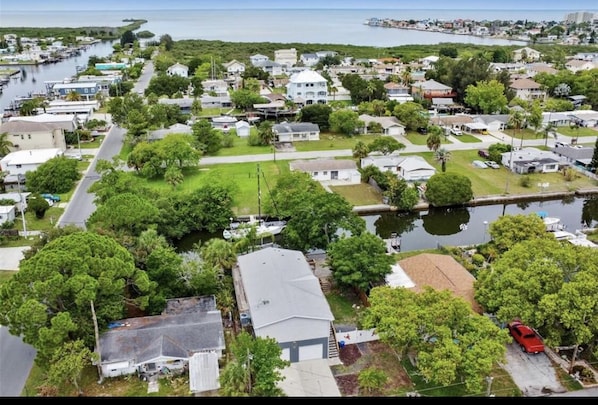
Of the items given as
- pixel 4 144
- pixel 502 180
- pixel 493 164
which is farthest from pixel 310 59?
pixel 502 180

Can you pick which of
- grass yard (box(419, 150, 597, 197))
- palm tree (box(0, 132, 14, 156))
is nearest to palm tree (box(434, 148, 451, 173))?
grass yard (box(419, 150, 597, 197))

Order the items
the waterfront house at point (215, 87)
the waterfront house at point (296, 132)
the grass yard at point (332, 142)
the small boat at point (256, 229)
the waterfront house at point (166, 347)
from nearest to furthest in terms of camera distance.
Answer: the waterfront house at point (166, 347) → the small boat at point (256, 229) → the grass yard at point (332, 142) → the waterfront house at point (296, 132) → the waterfront house at point (215, 87)

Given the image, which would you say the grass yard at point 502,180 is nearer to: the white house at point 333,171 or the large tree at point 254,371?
the white house at point 333,171

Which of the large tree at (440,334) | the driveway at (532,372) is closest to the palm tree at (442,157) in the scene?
the driveway at (532,372)

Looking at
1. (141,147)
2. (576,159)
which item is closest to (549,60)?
(576,159)

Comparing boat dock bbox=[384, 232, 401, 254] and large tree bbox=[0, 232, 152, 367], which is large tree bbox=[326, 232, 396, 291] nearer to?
boat dock bbox=[384, 232, 401, 254]

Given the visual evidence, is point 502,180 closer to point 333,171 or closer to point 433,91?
point 333,171
